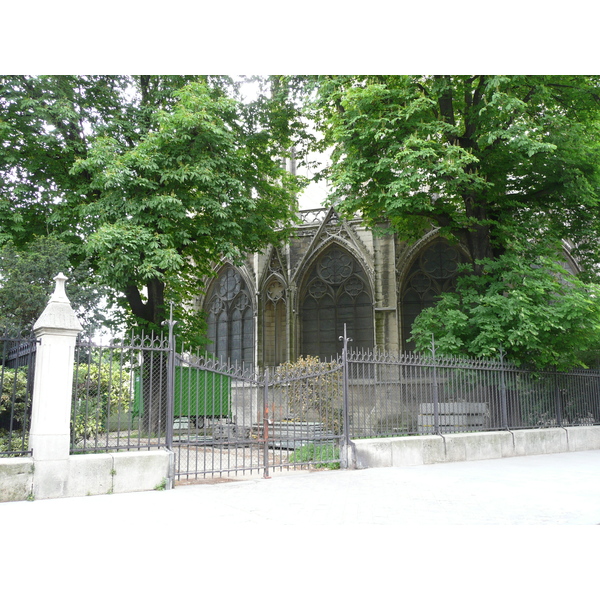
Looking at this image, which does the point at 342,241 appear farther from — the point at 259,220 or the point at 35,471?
the point at 35,471

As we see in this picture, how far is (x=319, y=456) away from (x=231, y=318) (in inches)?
517

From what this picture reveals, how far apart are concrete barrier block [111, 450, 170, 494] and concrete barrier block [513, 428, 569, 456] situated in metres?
7.89

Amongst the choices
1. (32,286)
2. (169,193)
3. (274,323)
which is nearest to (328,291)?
(274,323)

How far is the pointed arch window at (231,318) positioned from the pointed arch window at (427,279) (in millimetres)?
5757

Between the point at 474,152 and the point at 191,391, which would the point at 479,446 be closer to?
the point at 474,152

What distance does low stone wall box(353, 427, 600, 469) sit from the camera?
1018cm

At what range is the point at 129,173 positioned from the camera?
1300 cm

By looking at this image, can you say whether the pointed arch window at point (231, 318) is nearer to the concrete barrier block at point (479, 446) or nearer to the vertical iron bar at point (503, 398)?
the vertical iron bar at point (503, 398)

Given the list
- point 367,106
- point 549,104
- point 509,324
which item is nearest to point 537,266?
point 509,324

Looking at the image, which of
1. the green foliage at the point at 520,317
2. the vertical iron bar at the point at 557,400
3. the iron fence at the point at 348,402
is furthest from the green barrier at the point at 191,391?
the vertical iron bar at the point at 557,400

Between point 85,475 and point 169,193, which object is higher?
point 169,193

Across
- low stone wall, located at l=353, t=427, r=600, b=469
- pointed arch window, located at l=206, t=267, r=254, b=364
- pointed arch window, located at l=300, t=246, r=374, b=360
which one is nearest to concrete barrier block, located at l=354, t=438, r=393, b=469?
low stone wall, located at l=353, t=427, r=600, b=469

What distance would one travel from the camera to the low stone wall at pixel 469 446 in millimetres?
10180

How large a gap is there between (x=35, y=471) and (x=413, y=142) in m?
9.60
